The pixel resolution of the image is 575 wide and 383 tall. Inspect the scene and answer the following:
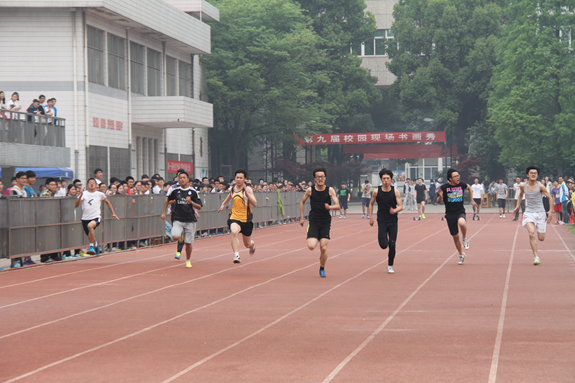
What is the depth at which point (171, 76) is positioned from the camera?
43.3m

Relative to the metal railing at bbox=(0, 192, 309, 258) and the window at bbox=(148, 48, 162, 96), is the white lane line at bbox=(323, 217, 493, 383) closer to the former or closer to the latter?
the metal railing at bbox=(0, 192, 309, 258)

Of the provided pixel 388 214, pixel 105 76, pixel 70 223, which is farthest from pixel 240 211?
pixel 105 76

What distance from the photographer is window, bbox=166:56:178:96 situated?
42969 mm

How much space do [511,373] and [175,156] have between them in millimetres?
38369

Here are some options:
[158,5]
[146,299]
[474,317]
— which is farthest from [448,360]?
[158,5]

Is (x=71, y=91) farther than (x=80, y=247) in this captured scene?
Yes

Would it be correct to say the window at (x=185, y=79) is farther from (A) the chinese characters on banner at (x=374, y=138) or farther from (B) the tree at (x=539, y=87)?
(B) the tree at (x=539, y=87)

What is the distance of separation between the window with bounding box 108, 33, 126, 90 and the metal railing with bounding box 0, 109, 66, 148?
6487 mm

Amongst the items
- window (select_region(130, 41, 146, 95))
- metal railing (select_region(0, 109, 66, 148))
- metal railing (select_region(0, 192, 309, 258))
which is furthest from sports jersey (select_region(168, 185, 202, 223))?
window (select_region(130, 41, 146, 95))

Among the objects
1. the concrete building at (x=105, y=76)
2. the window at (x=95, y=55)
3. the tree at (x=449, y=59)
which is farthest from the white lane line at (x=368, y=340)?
the tree at (x=449, y=59)

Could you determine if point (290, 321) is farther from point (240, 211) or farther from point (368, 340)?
point (240, 211)

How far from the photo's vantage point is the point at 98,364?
23.5 feet

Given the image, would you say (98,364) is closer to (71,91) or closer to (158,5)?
(71,91)

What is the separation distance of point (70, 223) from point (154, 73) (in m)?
23.5
